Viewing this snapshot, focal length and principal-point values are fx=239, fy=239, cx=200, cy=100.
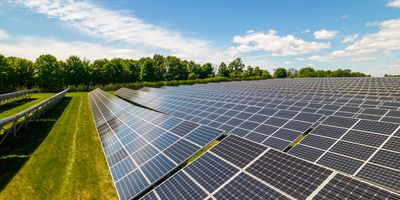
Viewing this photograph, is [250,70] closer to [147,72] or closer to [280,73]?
[280,73]

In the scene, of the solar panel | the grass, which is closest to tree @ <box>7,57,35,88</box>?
the grass

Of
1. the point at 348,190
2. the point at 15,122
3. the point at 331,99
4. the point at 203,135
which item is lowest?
the point at 15,122

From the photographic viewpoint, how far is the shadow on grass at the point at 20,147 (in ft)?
57.5

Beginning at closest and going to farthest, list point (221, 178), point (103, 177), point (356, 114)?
point (221, 178), point (103, 177), point (356, 114)

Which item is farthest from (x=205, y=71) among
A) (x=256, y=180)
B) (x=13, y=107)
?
(x=256, y=180)

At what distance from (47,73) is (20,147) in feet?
264

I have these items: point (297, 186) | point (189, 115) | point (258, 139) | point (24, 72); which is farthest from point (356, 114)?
point (24, 72)

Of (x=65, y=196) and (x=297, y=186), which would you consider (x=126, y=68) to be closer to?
(x=65, y=196)

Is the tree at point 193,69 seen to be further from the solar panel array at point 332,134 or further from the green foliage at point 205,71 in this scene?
the solar panel array at point 332,134

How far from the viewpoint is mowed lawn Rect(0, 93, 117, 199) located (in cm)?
1455

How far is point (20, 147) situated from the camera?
74.7 feet

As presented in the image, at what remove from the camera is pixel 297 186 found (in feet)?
23.6

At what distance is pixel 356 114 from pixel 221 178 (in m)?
17.8

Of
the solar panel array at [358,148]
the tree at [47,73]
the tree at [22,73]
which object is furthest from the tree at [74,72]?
the solar panel array at [358,148]
